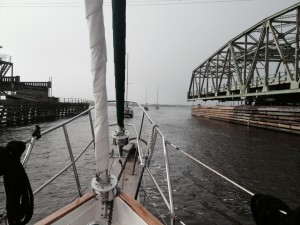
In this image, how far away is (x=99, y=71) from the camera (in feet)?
8.21

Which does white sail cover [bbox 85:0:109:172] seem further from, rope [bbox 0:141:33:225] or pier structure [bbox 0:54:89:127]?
pier structure [bbox 0:54:89:127]

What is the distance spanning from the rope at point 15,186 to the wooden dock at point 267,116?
24.3 m

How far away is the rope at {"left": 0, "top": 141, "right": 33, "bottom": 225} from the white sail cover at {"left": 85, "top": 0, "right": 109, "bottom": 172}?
759 millimetres

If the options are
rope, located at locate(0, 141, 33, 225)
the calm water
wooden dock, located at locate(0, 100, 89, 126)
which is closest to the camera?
rope, located at locate(0, 141, 33, 225)

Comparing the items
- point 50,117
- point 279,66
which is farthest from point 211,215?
point 279,66

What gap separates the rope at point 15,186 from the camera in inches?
92.9

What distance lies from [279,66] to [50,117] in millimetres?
39252

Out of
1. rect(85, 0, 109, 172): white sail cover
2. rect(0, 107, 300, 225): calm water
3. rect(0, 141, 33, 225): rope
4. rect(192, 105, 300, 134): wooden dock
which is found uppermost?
rect(85, 0, 109, 172): white sail cover

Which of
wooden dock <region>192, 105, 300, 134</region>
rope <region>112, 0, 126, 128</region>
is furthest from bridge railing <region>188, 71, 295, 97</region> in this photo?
rope <region>112, 0, 126, 128</region>

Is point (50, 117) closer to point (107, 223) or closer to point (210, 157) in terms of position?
point (210, 157)

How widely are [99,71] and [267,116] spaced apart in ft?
94.1

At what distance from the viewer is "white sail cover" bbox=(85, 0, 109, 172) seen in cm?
227

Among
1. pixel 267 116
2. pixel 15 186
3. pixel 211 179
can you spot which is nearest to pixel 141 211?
pixel 15 186

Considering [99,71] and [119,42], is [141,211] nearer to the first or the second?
[99,71]
